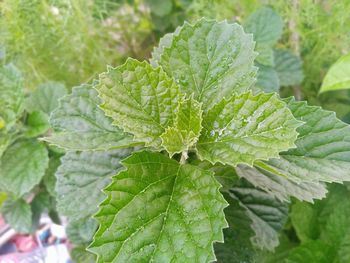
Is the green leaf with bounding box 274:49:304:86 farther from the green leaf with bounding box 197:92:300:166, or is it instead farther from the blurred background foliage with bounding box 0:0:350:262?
the green leaf with bounding box 197:92:300:166

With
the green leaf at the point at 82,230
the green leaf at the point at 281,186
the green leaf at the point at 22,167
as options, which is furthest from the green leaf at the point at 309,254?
the green leaf at the point at 22,167

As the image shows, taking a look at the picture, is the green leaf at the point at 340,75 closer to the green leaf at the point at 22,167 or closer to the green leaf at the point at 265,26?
the green leaf at the point at 265,26

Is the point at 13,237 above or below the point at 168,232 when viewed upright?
above

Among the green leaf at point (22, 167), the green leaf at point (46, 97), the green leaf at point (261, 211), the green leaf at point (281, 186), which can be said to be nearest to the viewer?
the green leaf at point (281, 186)

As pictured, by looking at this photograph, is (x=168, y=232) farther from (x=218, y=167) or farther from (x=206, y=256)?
(x=218, y=167)

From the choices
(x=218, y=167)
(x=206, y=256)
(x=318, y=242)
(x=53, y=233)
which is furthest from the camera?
(x=53, y=233)

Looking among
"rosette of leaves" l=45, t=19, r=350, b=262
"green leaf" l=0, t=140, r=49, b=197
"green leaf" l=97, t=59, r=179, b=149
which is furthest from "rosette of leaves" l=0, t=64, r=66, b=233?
"green leaf" l=97, t=59, r=179, b=149

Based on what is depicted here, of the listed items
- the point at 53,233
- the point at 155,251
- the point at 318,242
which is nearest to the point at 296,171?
the point at 155,251

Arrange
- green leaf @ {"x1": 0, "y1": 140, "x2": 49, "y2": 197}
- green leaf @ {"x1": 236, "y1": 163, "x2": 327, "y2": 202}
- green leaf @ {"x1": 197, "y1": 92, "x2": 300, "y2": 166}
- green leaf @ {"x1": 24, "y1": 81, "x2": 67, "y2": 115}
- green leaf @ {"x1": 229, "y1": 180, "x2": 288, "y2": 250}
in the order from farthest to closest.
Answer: green leaf @ {"x1": 24, "y1": 81, "x2": 67, "y2": 115}
green leaf @ {"x1": 0, "y1": 140, "x2": 49, "y2": 197}
green leaf @ {"x1": 229, "y1": 180, "x2": 288, "y2": 250}
green leaf @ {"x1": 236, "y1": 163, "x2": 327, "y2": 202}
green leaf @ {"x1": 197, "y1": 92, "x2": 300, "y2": 166}
